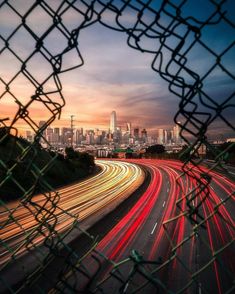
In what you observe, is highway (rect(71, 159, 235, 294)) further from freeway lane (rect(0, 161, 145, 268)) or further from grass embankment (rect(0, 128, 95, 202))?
grass embankment (rect(0, 128, 95, 202))

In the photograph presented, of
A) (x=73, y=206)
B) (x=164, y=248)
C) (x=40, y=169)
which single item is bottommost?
(x=164, y=248)

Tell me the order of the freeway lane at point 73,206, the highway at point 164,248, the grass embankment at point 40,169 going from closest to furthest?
the grass embankment at point 40,169, the highway at point 164,248, the freeway lane at point 73,206

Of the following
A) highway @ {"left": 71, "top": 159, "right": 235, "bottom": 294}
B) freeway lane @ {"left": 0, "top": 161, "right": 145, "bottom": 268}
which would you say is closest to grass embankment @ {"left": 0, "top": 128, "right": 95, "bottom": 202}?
freeway lane @ {"left": 0, "top": 161, "right": 145, "bottom": 268}

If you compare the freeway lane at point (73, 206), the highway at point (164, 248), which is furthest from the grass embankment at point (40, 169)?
the highway at point (164, 248)

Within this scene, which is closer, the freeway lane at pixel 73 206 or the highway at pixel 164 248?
the highway at pixel 164 248

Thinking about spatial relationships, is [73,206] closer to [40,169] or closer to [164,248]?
[40,169]

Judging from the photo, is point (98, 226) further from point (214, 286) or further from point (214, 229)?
point (214, 286)

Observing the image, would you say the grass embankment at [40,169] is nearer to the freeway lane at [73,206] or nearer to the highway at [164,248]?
the freeway lane at [73,206]

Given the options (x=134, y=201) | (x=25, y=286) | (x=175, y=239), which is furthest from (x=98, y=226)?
(x=25, y=286)

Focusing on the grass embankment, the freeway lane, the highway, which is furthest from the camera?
the freeway lane

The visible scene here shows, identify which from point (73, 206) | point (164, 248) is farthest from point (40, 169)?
point (164, 248)

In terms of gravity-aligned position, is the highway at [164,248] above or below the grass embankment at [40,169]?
below
